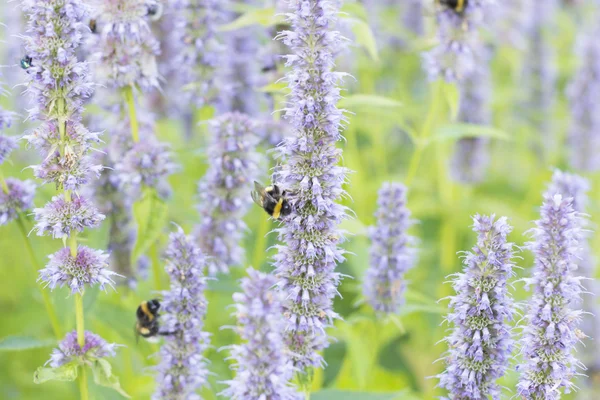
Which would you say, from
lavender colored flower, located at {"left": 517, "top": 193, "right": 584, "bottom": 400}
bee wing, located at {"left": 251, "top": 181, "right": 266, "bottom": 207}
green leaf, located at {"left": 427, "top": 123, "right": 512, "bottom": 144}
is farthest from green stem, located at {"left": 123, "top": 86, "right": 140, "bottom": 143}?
lavender colored flower, located at {"left": 517, "top": 193, "right": 584, "bottom": 400}

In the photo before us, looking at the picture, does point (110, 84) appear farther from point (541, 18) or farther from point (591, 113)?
point (541, 18)

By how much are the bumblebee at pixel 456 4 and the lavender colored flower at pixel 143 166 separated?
2113mm

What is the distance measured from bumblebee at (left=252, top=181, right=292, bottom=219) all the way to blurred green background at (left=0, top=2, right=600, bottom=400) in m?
0.64

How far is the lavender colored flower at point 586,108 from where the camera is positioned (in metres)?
6.94

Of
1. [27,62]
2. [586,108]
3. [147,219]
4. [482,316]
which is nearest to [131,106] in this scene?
[147,219]

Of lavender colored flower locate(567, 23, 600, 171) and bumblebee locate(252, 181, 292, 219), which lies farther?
lavender colored flower locate(567, 23, 600, 171)

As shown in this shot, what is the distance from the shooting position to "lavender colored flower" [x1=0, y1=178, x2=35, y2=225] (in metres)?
3.91

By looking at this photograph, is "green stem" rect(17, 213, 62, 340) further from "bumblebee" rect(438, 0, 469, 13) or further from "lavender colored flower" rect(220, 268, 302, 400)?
"bumblebee" rect(438, 0, 469, 13)

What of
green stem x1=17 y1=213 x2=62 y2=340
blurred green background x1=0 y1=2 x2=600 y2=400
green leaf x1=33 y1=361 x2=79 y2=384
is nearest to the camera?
green leaf x1=33 y1=361 x2=79 y2=384

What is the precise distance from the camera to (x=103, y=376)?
346cm

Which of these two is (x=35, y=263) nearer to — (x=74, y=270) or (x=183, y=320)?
(x=74, y=270)

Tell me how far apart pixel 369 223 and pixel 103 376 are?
12.8 feet

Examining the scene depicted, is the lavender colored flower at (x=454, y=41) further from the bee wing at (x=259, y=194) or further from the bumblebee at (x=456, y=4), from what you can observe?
the bee wing at (x=259, y=194)

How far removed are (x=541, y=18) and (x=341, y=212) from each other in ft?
20.5
